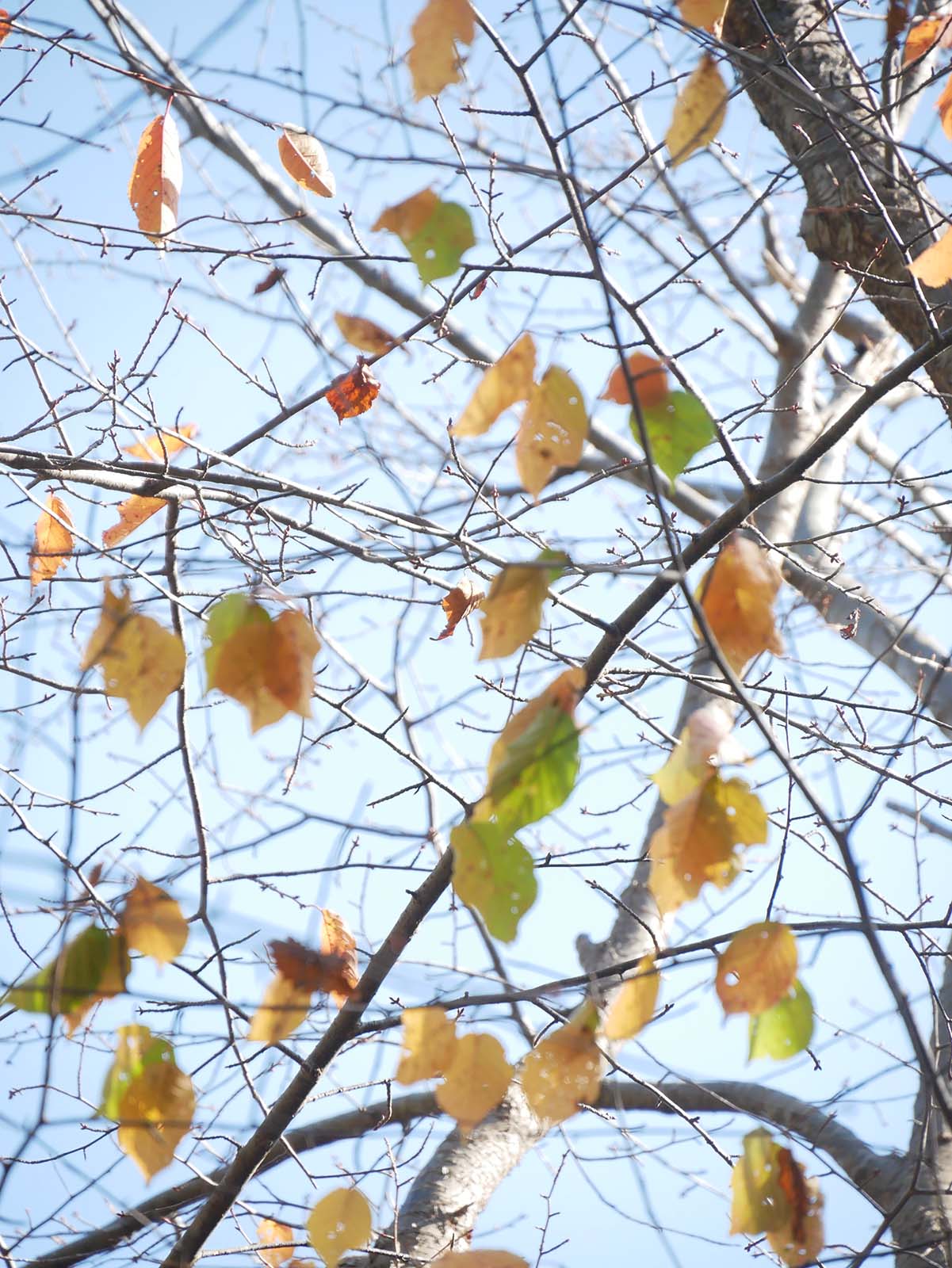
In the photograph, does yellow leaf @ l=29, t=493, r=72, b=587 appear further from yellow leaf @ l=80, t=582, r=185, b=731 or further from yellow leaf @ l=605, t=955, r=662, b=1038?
yellow leaf @ l=605, t=955, r=662, b=1038

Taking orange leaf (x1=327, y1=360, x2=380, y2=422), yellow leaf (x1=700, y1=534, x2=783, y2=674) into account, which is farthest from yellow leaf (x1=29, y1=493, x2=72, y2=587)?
yellow leaf (x1=700, y1=534, x2=783, y2=674)

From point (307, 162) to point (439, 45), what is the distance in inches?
21.6

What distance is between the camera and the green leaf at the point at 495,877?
2.78ft

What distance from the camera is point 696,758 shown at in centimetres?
84

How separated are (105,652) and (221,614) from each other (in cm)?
13

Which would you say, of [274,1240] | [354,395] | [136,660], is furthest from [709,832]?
[274,1240]

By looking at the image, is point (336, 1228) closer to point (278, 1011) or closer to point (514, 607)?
point (278, 1011)

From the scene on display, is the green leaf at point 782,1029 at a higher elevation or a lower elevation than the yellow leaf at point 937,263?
lower

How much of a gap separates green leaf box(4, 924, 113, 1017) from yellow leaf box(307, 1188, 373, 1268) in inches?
15.6

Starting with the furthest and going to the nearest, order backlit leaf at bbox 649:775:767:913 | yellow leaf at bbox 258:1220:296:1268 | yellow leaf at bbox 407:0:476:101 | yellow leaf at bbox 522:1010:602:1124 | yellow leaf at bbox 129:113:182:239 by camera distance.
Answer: yellow leaf at bbox 258:1220:296:1268 → yellow leaf at bbox 129:113:182:239 → yellow leaf at bbox 407:0:476:101 → yellow leaf at bbox 522:1010:602:1124 → backlit leaf at bbox 649:775:767:913

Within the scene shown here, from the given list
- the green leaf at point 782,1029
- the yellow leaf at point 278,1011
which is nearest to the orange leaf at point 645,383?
the green leaf at point 782,1029

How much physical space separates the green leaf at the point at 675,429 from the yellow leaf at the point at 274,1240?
127 centimetres

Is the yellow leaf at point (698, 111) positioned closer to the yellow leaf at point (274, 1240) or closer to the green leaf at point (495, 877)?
the green leaf at point (495, 877)

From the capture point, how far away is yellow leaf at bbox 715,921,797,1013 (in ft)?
2.90
